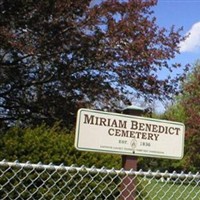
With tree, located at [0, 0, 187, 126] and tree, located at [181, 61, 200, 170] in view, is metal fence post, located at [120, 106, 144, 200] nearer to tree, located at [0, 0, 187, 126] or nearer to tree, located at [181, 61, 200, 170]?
tree, located at [0, 0, 187, 126]

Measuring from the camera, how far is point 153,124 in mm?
3457

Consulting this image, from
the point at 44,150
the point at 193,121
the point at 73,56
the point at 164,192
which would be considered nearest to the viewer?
the point at 44,150

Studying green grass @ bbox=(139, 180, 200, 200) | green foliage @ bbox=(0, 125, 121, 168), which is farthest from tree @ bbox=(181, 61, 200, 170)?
green foliage @ bbox=(0, 125, 121, 168)

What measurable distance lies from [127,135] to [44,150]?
7.46 ft

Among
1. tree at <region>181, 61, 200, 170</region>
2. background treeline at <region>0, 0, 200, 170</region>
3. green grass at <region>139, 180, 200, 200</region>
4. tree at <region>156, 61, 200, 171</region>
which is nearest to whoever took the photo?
green grass at <region>139, 180, 200, 200</region>

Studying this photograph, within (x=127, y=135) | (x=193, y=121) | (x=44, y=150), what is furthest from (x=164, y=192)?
(x=193, y=121)

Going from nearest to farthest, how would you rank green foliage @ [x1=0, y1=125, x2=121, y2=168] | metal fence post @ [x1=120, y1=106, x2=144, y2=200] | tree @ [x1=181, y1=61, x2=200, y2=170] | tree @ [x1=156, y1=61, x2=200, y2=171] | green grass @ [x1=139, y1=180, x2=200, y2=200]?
metal fence post @ [x1=120, y1=106, x2=144, y2=200]
green grass @ [x1=139, y1=180, x2=200, y2=200]
green foliage @ [x1=0, y1=125, x2=121, y2=168]
tree @ [x1=156, y1=61, x2=200, y2=171]
tree @ [x1=181, y1=61, x2=200, y2=170]

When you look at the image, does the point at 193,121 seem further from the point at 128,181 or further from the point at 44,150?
the point at 128,181

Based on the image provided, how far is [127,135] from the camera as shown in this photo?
3357mm

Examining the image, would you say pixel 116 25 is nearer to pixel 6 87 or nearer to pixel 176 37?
pixel 176 37

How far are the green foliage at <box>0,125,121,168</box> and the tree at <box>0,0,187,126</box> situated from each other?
2714mm

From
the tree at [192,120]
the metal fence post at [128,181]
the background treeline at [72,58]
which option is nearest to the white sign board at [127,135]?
the metal fence post at [128,181]

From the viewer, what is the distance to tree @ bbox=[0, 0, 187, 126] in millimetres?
8508

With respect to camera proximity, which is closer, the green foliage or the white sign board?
the white sign board
